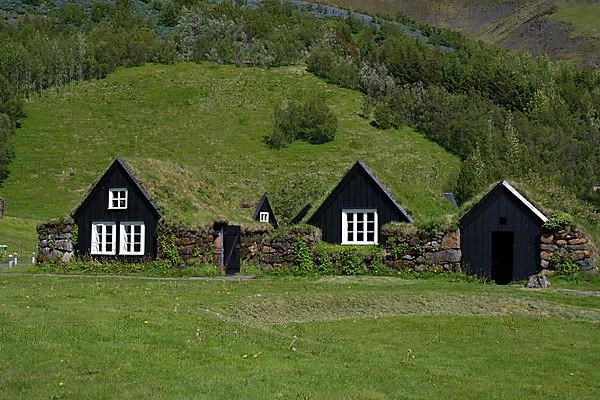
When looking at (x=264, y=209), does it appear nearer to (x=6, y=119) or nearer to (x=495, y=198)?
(x=495, y=198)

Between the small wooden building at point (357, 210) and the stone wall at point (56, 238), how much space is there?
41.7ft

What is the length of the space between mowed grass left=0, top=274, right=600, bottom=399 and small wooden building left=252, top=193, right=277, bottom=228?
35.6m

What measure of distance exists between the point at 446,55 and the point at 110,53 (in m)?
70.1

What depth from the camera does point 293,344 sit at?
15633 mm

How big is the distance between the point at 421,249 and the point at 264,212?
29744mm

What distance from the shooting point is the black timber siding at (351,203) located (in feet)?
127

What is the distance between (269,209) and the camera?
6550 centimetres

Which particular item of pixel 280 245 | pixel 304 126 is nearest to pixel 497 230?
pixel 280 245

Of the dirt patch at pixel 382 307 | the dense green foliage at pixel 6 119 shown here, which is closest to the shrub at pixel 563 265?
the dirt patch at pixel 382 307

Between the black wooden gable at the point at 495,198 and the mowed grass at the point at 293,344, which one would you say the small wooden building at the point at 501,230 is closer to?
the black wooden gable at the point at 495,198

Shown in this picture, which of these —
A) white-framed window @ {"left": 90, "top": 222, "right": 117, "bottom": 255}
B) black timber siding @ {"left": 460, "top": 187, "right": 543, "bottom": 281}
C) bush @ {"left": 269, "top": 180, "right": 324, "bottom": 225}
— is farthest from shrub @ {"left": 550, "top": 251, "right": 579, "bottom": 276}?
bush @ {"left": 269, "top": 180, "right": 324, "bottom": 225}

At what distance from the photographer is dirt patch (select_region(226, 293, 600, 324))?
846 inches

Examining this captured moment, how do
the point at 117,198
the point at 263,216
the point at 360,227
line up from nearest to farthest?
the point at 360,227
the point at 117,198
the point at 263,216

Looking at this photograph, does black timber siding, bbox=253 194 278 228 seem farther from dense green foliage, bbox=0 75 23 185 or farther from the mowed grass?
dense green foliage, bbox=0 75 23 185
